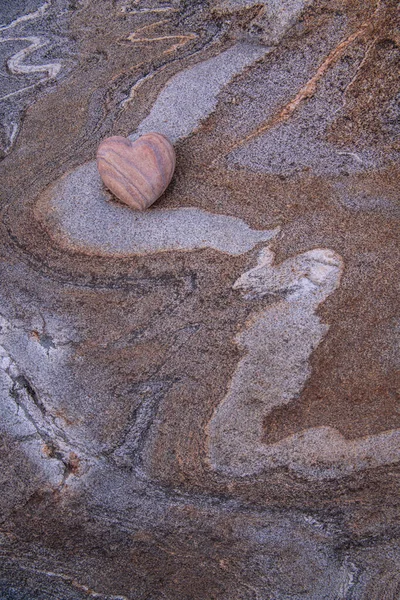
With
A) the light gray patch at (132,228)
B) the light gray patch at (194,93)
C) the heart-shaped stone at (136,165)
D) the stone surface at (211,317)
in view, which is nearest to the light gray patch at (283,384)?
the stone surface at (211,317)

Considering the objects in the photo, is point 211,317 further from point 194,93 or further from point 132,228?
point 194,93

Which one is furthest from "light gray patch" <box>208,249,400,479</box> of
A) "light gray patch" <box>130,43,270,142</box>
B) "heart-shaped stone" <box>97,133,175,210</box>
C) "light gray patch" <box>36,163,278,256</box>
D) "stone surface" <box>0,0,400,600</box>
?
"light gray patch" <box>130,43,270,142</box>

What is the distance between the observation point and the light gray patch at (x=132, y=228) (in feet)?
5.91

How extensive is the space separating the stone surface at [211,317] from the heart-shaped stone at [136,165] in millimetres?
91

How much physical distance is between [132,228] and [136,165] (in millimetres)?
204

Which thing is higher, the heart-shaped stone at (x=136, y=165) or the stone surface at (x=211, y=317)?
the heart-shaped stone at (x=136, y=165)

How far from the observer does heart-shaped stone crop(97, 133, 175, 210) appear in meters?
1.80

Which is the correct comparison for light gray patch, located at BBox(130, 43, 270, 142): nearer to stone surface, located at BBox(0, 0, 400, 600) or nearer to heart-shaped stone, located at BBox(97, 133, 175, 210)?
stone surface, located at BBox(0, 0, 400, 600)

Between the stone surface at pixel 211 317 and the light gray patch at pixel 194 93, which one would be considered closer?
the stone surface at pixel 211 317

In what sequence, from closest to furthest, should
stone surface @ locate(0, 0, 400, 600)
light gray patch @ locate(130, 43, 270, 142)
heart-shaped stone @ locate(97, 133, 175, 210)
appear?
stone surface @ locate(0, 0, 400, 600) < heart-shaped stone @ locate(97, 133, 175, 210) < light gray patch @ locate(130, 43, 270, 142)

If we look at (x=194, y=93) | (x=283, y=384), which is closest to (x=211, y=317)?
(x=283, y=384)

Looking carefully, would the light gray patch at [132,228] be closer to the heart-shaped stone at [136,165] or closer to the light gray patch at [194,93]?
the heart-shaped stone at [136,165]

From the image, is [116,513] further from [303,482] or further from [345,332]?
[345,332]

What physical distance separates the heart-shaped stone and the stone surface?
0.09 metres
